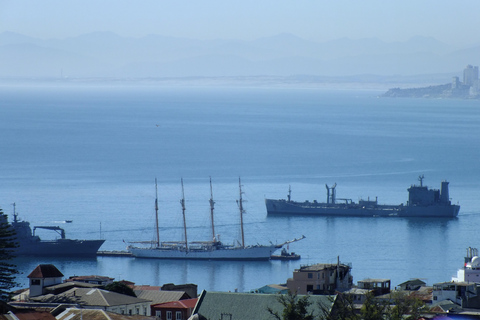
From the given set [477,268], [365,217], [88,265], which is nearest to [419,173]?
[365,217]

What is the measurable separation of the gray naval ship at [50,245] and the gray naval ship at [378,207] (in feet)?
59.8

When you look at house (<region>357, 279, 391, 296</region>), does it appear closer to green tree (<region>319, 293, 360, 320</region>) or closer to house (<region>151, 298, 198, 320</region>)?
house (<region>151, 298, 198, 320</region>)

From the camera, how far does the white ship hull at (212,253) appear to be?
5522cm

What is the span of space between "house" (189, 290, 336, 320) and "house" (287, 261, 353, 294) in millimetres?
8600

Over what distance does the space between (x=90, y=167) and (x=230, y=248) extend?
39.9m

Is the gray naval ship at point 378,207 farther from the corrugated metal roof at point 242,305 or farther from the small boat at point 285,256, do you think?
the corrugated metal roof at point 242,305

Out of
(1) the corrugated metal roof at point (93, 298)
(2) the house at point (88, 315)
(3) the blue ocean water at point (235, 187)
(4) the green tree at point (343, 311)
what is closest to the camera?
(4) the green tree at point (343, 311)

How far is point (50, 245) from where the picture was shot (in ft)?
182

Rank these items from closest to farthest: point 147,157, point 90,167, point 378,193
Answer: point 378,193
point 90,167
point 147,157

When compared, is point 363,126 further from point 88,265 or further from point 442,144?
point 88,265

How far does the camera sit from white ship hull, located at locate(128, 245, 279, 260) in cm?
5522

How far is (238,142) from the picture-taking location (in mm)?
132625

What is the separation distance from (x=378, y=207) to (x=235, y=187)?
12721 mm

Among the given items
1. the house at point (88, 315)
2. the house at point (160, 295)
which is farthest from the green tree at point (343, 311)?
the house at point (160, 295)
